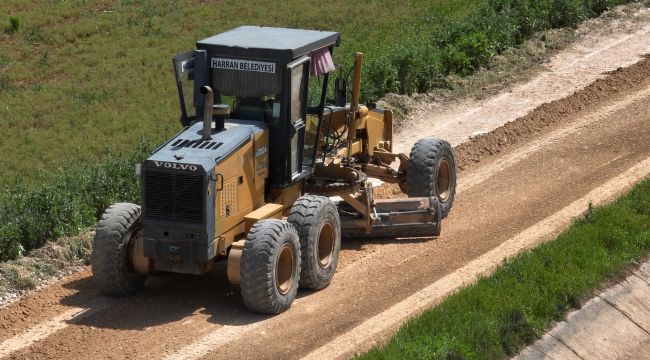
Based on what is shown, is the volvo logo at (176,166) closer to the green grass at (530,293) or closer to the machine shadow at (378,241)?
the green grass at (530,293)

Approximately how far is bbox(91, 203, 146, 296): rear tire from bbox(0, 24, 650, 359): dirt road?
10.2 inches

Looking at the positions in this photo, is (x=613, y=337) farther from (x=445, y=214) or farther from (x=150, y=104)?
(x=150, y=104)

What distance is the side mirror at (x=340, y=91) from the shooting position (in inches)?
620

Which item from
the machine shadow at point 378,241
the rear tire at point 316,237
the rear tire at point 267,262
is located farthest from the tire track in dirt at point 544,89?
the rear tire at point 267,262

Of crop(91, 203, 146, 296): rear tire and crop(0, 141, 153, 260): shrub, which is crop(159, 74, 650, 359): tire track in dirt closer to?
crop(91, 203, 146, 296): rear tire

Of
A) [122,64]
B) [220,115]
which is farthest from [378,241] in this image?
[122,64]

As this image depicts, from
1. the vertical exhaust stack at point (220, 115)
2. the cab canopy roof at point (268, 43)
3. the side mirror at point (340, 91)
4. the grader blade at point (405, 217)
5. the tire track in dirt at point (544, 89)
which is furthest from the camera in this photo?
the tire track in dirt at point (544, 89)

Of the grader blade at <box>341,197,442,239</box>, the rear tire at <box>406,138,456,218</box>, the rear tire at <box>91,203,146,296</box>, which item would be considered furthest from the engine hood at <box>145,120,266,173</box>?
the rear tire at <box>406,138,456,218</box>

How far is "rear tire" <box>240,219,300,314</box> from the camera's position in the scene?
12984 mm

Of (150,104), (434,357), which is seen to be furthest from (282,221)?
(150,104)

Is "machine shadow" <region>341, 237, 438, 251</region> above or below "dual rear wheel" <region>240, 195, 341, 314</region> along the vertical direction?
below

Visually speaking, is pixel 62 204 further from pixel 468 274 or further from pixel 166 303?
pixel 468 274

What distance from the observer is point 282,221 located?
13.4 m

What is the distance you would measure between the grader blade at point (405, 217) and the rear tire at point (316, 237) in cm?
144
